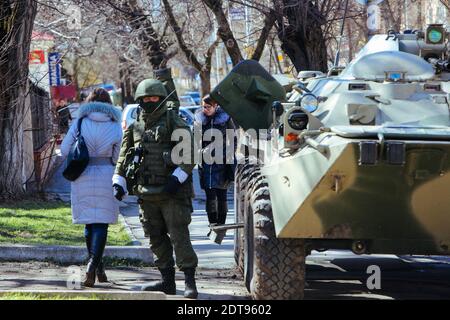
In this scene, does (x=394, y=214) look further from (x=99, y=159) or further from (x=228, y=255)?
(x=228, y=255)

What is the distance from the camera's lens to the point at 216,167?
467 inches

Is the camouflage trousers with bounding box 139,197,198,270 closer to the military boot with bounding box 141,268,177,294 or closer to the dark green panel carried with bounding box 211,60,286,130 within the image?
the military boot with bounding box 141,268,177,294

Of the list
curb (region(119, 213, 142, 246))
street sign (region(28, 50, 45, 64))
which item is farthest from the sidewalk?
street sign (region(28, 50, 45, 64))

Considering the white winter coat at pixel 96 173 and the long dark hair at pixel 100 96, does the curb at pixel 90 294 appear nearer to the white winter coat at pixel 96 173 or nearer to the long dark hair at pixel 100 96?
the white winter coat at pixel 96 173

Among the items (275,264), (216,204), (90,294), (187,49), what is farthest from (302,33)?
(90,294)

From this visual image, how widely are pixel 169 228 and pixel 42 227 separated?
4.80 m

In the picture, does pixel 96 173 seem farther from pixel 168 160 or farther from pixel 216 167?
pixel 216 167

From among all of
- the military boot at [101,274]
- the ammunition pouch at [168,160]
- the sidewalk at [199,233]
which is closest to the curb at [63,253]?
the sidewalk at [199,233]

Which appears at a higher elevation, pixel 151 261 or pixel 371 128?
pixel 371 128

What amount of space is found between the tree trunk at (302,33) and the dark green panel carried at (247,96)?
7.41 m
